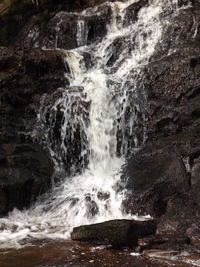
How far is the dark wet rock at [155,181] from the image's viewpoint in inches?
416

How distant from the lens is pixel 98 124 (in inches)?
534

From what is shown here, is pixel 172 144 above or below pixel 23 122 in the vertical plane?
below

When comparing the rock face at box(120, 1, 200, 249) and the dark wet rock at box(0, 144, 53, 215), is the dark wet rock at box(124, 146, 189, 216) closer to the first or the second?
the rock face at box(120, 1, 200, 249)

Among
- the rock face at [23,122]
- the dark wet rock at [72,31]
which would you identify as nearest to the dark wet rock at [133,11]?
the dark wet rock at [72,31]

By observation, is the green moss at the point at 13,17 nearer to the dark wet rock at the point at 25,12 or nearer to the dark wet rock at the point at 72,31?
the dark wet rock at the point at 25,12

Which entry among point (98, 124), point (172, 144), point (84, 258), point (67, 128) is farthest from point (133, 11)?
point (84, 258)

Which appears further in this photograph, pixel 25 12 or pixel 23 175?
pixel 25 12

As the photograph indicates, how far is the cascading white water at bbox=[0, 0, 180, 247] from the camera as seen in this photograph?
35.6 feet

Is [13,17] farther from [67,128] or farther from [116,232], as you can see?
[116,232]

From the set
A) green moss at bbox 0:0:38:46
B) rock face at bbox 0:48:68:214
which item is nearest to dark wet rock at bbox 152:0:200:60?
rock face at bbox 0:48:68:214

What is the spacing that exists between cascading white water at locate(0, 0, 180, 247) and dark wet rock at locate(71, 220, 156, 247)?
87cm

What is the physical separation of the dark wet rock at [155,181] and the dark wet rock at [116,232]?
55.0 inches

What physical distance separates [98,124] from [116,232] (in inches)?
215

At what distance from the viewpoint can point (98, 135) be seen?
13.4 m
